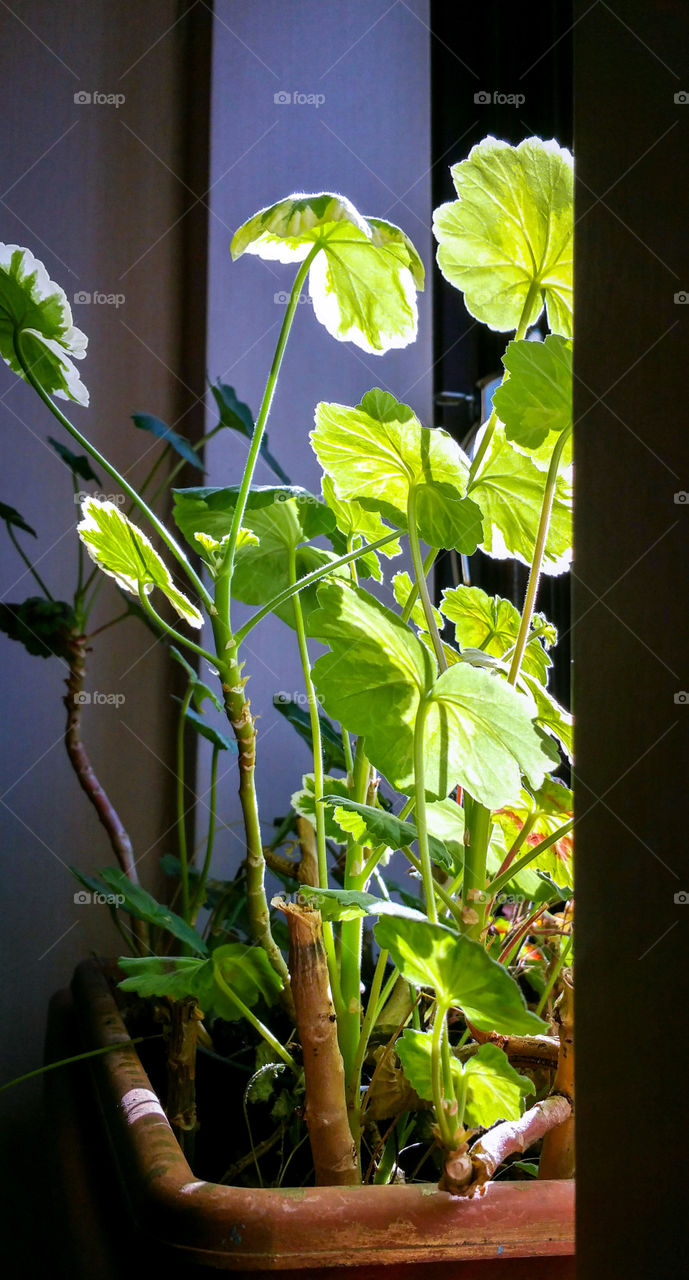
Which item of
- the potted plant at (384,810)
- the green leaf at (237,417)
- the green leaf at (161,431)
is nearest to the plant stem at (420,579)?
the potted plant at (384,810)

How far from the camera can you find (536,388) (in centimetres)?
54

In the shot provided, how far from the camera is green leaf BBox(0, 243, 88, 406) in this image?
64 centimetres

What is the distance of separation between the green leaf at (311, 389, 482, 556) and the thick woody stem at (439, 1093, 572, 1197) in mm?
329

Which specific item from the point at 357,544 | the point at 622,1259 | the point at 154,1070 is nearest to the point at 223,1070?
the point at 154,1070

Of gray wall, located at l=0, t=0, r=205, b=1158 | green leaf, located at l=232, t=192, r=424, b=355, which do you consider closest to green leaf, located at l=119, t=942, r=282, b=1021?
green leaf, located at l=232, t=192, r=424, b=355

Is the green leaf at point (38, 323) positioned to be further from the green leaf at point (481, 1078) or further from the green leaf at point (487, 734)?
the green leaf at point (481, 1078)

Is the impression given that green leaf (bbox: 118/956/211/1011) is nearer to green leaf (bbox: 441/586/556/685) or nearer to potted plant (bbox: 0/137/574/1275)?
potted plant (bbox: 0/137/574/1275)

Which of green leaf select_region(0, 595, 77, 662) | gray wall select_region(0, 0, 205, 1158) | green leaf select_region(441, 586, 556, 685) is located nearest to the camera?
green leaf select_region(441, 586, 556, 685)

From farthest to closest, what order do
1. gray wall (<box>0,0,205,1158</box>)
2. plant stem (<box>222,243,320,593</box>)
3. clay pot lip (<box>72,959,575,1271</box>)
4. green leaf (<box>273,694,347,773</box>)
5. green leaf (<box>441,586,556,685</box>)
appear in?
gray wall (<box>0,0,205,1158</box>)
green leaf (<box>273,694,347,773</box>)
green leaf (<box>441,586,556,685</box>)
plant stem (<box>222,243,320,593</box>)
clay pot lip (<box>72,959,575,1271</box>)

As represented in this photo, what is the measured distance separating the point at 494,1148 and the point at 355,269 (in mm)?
567

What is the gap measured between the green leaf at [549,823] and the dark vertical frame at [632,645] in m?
0.19

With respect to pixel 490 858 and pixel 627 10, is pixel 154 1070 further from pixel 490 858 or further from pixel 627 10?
pixel 627 10

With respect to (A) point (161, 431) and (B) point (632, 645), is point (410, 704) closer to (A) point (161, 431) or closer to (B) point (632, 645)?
(B) point (632, 645)

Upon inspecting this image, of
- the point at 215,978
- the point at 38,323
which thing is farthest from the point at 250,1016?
the point at 38,323
